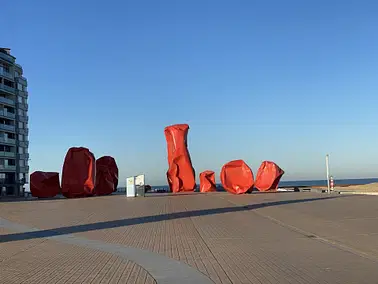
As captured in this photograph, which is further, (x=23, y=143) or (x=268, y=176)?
(x=23, y=143)

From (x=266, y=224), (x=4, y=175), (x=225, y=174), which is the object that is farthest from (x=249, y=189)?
(x=4, y=175)

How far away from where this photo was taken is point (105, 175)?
47281 millimetres

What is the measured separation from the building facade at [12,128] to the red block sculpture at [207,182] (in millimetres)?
35427

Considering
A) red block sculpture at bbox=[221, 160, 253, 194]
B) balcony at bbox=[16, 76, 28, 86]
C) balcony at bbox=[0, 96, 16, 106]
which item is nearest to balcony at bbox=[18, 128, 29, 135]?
balcony at bbox=[0, 96, 16, 106]

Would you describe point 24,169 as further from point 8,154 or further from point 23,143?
point 8,154

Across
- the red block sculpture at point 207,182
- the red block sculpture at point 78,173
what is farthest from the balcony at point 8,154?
the red block sculpture at point 207,182

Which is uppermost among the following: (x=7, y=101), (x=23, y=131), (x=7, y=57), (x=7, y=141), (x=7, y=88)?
(x=7, y=57)

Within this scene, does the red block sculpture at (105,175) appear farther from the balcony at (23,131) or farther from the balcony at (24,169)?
the balcony at (23,131)

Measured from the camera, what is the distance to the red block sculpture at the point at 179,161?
146 feet

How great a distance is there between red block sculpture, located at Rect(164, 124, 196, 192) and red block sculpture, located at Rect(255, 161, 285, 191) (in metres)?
6.33

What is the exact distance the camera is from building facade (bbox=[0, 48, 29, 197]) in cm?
7325

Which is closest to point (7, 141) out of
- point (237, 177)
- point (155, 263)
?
point (237, 177)

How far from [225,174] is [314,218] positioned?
21.9 meters

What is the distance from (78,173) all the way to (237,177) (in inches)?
531
